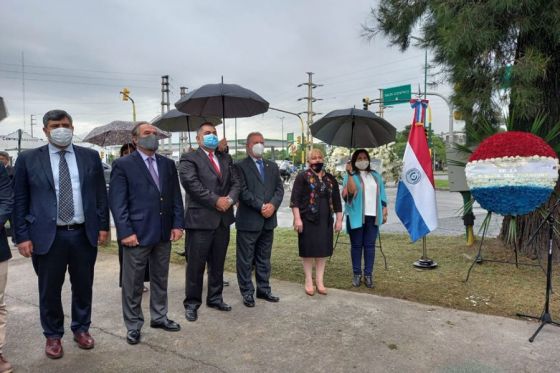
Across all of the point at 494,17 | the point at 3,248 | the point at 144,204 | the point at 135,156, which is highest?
the point at 494,17

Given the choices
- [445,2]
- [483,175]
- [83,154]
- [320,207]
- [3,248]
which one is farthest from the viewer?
[445,2]

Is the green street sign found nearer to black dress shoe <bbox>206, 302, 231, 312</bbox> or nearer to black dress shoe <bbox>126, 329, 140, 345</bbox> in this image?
black dress shoe <bbox>206, 302, 231, 312</bbox>

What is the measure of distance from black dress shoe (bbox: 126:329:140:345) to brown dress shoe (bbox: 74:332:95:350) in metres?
0.28

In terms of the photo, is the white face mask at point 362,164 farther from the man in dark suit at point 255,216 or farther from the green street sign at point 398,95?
the green street sign at point 398,95

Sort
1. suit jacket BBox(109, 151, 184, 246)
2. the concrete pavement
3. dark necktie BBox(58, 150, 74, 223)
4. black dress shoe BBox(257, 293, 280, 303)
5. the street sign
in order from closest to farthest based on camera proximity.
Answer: the concrete pavement < dark necktie BBox(58, 150, 74, 223) < suit jacket BBox(109, 151, 184, 246) < black dress shoe BBox(257, 293, 280, 303) < the street sign

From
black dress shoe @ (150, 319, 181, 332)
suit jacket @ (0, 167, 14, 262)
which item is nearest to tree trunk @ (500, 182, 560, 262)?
black dress shoe @ (150, 319, 181, 332)

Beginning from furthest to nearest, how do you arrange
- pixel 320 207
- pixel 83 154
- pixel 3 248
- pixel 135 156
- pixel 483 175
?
1. pixel 483 175
2. pixel 320 207
3. pixel 135 156
4. pixel 83 154
5. pixel 3 248

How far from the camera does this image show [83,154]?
12.0ft

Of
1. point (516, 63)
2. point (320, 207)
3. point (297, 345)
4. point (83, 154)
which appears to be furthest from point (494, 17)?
point (83, 154)

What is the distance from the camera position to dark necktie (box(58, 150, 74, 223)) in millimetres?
3479

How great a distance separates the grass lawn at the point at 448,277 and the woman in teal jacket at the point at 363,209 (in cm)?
31

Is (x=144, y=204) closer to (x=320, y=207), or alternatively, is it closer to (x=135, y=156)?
(x=135, y=156)

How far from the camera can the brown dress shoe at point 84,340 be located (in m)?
3.66

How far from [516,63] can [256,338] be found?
14.9 feet
